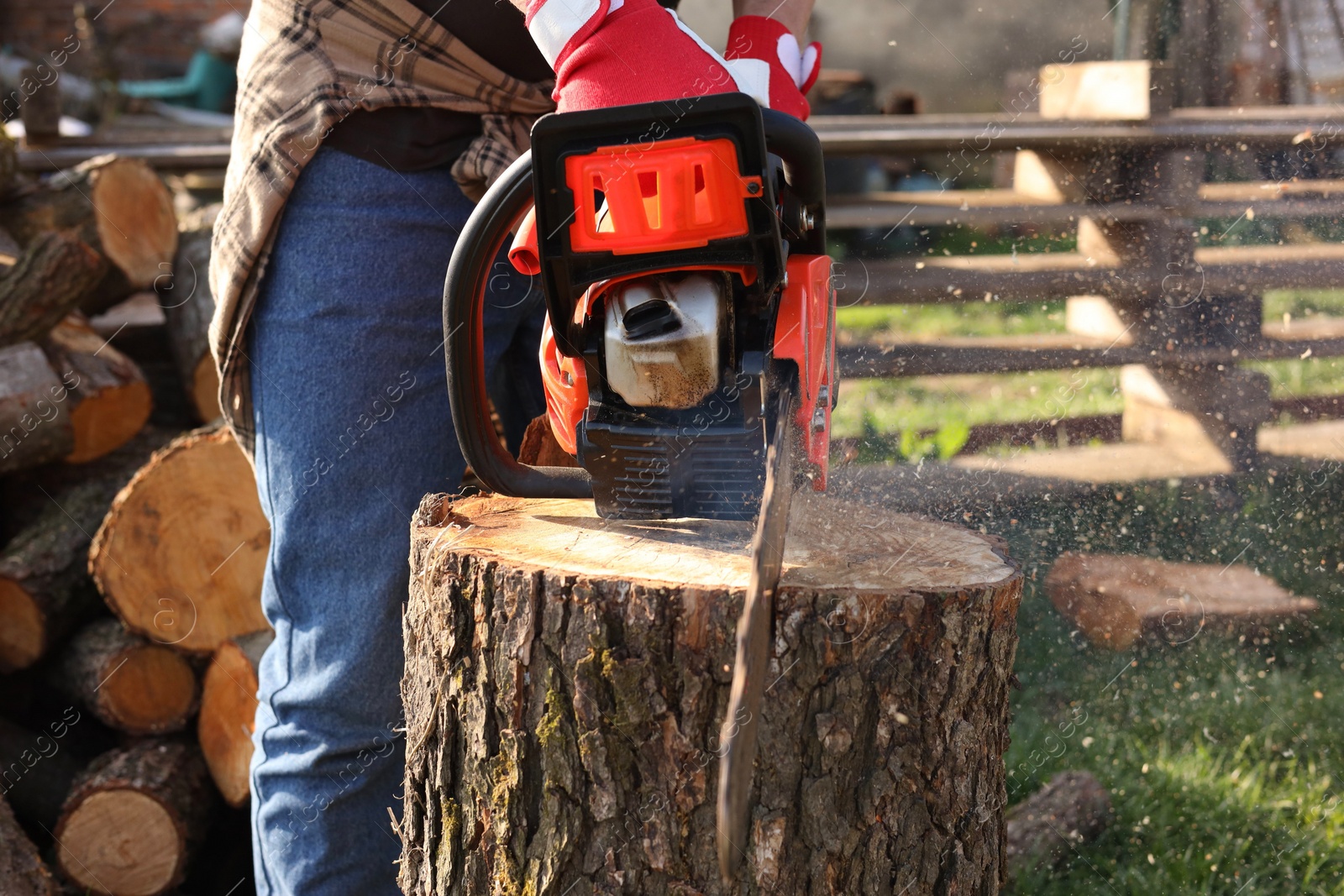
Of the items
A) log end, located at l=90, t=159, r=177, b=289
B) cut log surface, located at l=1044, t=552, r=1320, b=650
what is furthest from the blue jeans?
cut log surface, located at l=1044, t=552, r=1320, b=650

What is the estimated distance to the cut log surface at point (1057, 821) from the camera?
2123 millimetres

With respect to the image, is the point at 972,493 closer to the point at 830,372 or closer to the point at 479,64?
the point at 830,372

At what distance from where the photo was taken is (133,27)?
8398 millimetres

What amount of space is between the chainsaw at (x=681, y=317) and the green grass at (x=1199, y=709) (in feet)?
4.23

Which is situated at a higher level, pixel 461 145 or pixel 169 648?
pixel 461 145

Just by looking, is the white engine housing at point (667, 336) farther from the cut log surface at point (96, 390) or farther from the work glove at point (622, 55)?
the cut log surface at point (96, 390)

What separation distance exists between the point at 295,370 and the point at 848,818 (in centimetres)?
97

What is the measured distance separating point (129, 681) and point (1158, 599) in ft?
8.69

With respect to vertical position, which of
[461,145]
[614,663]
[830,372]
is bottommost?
[614,663]

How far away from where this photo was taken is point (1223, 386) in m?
3.76

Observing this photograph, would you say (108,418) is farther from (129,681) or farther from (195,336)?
(129,681)

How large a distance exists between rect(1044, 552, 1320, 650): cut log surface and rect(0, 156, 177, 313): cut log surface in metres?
2.69

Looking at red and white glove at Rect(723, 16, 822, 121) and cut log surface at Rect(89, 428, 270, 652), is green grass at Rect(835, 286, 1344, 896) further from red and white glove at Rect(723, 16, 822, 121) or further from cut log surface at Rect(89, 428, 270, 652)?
cut log surface at Rect(89, 428, 270, 652)

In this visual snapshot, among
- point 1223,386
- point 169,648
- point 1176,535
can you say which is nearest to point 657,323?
point 169,648
